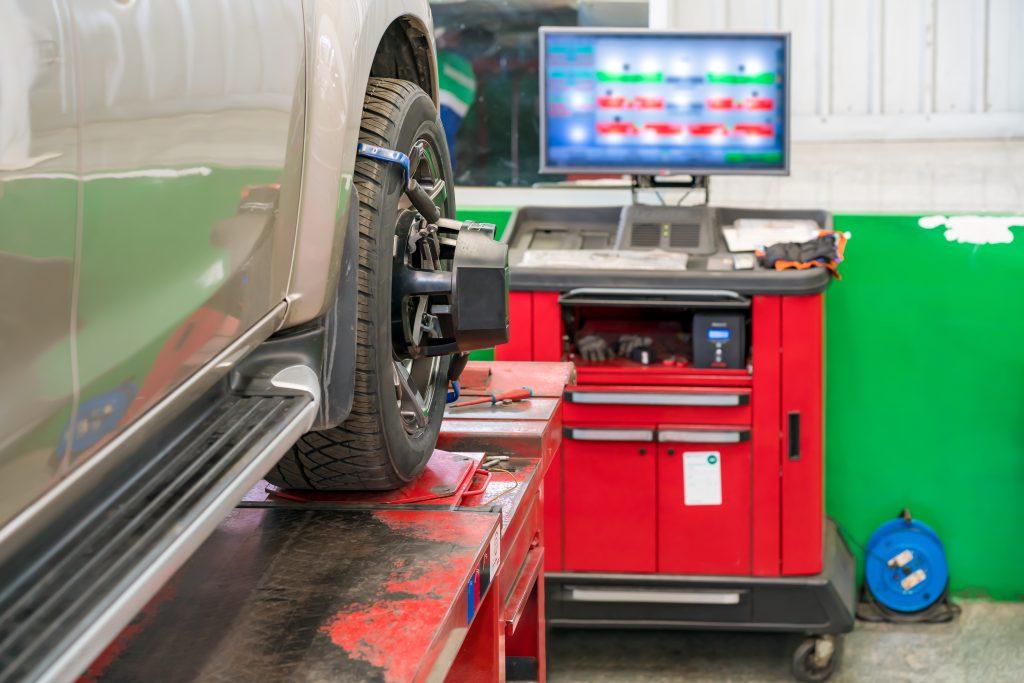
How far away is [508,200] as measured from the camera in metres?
4.44

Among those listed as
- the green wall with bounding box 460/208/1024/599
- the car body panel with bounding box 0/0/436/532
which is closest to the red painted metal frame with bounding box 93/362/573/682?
the car body panel with bounding box 0/0/436/532

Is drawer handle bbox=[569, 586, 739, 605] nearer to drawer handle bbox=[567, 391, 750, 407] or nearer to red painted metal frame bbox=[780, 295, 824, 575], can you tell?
red painted metal frame bbox=[780, 295, 824, 575]

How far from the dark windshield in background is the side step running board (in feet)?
10.9

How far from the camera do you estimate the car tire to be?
1.44m

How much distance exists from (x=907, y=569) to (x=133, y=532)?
3084mm

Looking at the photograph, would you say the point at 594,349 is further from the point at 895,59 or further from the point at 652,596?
the point at 895,59

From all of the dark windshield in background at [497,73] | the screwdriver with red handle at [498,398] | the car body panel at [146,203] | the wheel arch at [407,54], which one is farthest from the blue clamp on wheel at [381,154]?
the dark windshield in background at [497,73]

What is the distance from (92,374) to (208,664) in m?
0.39

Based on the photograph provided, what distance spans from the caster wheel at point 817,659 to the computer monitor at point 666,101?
54.1 inches

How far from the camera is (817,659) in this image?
3.13m

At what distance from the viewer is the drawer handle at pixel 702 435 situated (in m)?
3.08

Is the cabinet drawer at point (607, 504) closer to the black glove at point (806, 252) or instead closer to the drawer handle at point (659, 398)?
the drawer handle at point (659, 398)

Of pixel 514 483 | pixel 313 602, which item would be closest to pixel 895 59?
pixel 514 483

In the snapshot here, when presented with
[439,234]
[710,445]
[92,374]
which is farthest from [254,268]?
[710,445]
